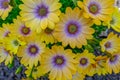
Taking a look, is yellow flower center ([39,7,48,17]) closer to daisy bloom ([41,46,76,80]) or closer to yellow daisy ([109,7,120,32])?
daisy bloom ([41,46,76,80])

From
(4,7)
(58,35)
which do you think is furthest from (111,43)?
(4,7)

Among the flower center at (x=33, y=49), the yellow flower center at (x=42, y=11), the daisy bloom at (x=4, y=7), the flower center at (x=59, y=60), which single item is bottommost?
the flower center at (x=59, y=60)

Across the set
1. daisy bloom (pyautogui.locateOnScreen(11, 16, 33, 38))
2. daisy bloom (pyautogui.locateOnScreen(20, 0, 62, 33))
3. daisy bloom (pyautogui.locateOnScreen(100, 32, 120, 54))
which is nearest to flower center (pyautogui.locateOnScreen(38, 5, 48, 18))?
daisy bloom (pyautogui.locateOnScreen(20, 0, 62, 33))

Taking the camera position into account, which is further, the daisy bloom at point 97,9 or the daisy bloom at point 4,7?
the daisy bloom at point 4,7

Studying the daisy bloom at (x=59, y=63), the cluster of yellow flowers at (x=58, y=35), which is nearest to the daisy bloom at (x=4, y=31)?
the cluster of yellow flowers at (x=58, y=35)

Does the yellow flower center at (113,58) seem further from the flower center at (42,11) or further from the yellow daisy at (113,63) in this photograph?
the flower center at (42,11)

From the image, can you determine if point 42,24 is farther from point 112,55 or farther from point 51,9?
point 112,55

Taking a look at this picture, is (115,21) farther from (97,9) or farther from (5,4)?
(5,4)

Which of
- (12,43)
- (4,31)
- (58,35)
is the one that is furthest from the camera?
(4,31)
